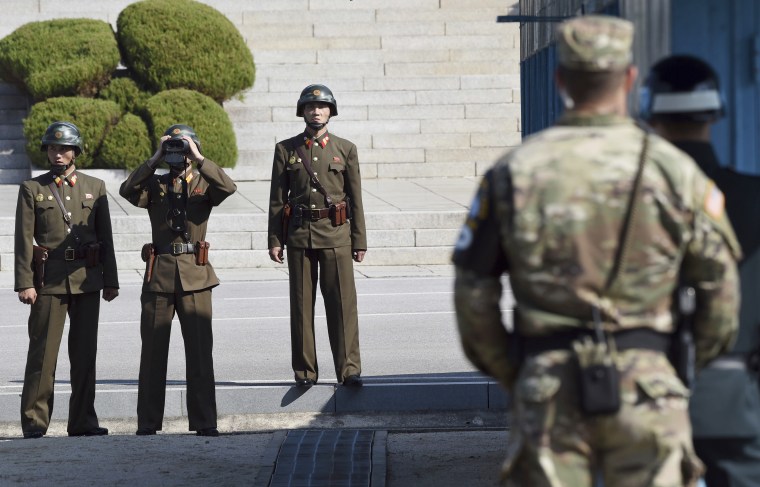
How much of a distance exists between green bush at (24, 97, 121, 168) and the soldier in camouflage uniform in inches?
666

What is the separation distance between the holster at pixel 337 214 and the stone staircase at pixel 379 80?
1167 centimetres

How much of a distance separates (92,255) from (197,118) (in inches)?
462

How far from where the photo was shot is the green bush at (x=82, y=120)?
1991 centimetres

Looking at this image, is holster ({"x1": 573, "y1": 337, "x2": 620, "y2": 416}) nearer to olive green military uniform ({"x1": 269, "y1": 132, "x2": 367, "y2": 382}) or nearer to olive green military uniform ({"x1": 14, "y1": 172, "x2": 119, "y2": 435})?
Result: olive green military uniform ({"x1": 14, "y1": 172, "x2": 119, "y2": 435})

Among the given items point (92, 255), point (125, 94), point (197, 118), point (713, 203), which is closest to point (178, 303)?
point (92, 255)

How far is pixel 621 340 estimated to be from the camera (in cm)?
354

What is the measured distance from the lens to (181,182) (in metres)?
8.30

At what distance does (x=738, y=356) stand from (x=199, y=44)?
58.3 feet

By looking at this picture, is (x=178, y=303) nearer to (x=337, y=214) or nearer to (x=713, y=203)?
(x=337, y=214)

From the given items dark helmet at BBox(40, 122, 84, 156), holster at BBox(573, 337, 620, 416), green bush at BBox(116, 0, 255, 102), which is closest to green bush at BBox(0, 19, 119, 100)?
green bush at BBox(116, 0, 255, 102)

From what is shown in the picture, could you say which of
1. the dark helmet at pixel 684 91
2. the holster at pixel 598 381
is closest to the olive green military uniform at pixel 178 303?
the dark helmet at pixel 684 91

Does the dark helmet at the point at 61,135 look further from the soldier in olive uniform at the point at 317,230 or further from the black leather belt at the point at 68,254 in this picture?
the soldier in olive uniform at the point at 317,230

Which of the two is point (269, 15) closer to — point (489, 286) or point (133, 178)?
point (133, 178)

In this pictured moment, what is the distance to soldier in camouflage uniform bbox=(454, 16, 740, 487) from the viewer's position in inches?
138
